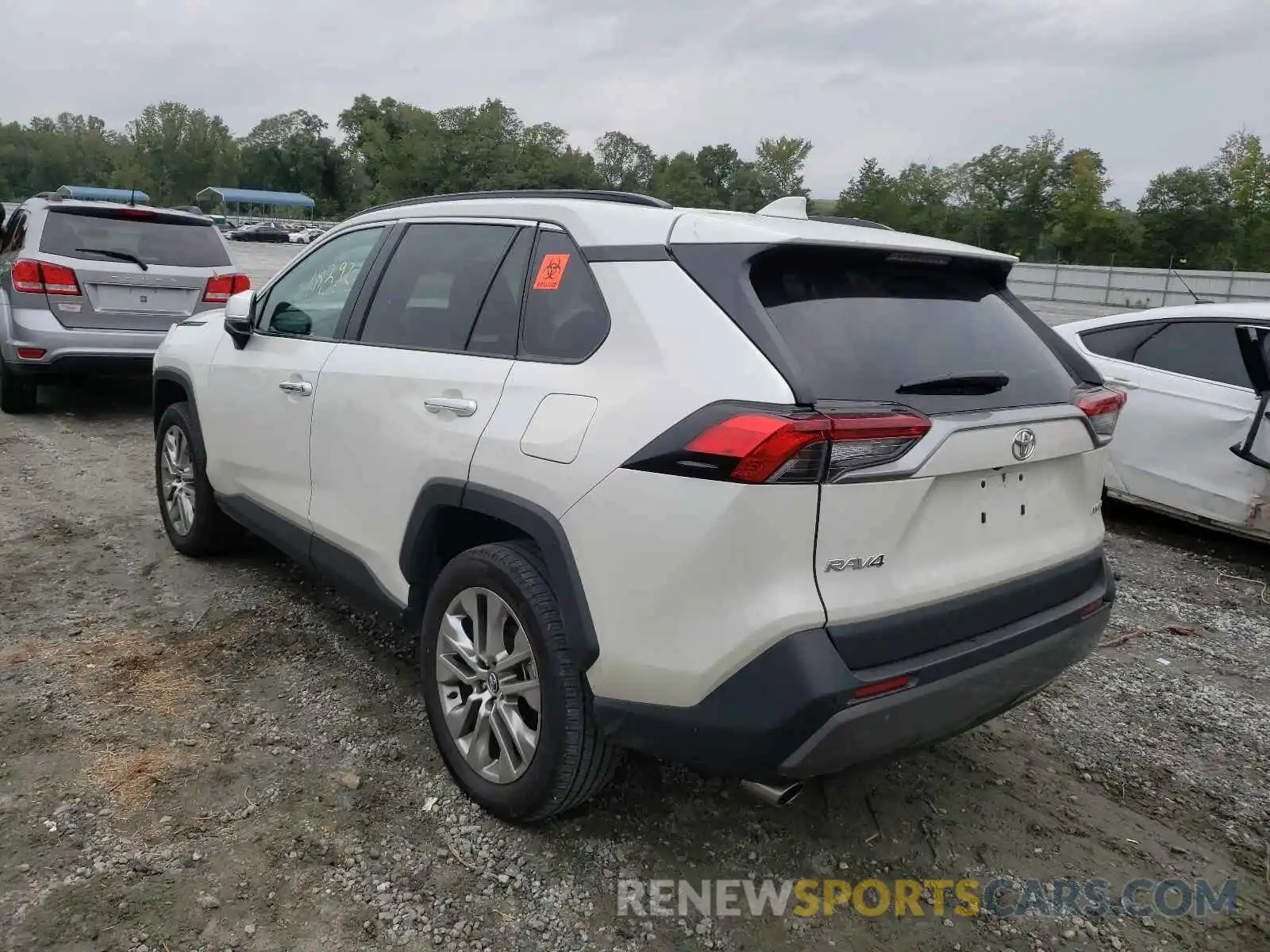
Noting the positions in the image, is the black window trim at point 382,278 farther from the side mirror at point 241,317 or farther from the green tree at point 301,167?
the green tree at point 301,167

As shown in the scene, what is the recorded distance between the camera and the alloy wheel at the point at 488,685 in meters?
2.55

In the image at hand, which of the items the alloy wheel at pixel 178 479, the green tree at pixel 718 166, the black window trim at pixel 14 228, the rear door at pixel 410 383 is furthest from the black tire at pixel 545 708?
the green tree at pixel 718 166

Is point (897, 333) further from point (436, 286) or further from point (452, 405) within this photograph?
point (436, 286)

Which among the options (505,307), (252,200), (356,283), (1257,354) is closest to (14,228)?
(356,283)

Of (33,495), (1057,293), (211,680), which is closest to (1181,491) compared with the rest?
(211,680)

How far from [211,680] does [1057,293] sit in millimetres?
41251

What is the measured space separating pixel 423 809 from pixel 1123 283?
4017cm

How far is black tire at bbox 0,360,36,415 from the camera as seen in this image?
762 cm

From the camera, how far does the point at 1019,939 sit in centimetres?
240

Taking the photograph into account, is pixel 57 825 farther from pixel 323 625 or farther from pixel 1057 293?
A: pixel 1057 293

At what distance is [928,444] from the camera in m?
2.15

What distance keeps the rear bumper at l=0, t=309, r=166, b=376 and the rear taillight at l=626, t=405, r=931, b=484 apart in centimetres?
667

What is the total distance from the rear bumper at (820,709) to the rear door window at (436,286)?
4.40 ft

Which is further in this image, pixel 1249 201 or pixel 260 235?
pixel 260 235
